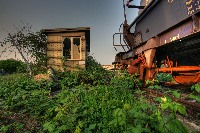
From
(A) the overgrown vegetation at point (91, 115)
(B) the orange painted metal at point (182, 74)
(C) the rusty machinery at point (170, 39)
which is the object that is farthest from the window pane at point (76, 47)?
(B) the orange painted metal at point (182, 74)

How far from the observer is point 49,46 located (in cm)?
1427

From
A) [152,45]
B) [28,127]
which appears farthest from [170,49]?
[28,127]

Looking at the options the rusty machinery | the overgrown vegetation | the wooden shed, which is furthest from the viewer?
the wooden shed

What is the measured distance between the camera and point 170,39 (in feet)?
16.5

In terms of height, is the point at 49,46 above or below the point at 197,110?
above

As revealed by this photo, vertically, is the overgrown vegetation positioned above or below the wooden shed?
below

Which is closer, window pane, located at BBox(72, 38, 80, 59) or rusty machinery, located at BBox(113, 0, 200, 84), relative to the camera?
rusty machinery, located at BBox(113, 0, 200, 84)

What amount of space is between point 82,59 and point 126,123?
35.8ft

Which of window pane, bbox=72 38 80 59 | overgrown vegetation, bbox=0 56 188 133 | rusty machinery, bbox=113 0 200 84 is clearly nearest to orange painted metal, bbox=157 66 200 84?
rusty machinery, bbox=113 0 200 84

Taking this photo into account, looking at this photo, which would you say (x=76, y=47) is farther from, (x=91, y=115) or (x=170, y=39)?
(x=91, y=115)

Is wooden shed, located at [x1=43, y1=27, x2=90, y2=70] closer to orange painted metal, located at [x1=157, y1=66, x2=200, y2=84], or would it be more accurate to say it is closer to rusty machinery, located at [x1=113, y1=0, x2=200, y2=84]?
rusty machinery, located at [x1=113, y1=0, x2=200, y2=84]

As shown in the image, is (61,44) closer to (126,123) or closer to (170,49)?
(170,49)

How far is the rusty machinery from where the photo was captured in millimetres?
4445

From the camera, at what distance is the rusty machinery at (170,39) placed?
175 inches
